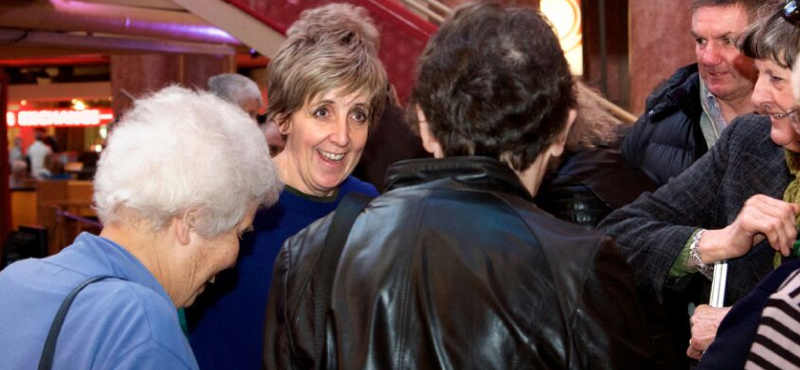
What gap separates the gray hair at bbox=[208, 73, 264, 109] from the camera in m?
6.43

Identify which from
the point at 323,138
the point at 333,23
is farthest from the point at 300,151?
the point at 333,23

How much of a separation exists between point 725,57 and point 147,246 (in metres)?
2.03

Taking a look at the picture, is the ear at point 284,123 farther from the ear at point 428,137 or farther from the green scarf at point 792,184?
the green scarf at point 792,184

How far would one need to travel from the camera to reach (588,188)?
2734mm

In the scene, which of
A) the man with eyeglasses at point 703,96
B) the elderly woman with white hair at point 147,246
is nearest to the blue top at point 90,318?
the elderly woman with white hair at point 147,246

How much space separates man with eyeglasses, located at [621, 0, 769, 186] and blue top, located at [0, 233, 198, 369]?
1.85 meters

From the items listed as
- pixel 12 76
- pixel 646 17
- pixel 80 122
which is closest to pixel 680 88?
pixel 646 17

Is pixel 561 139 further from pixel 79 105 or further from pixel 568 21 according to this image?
pixel 79 105

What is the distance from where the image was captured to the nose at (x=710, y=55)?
124 inches

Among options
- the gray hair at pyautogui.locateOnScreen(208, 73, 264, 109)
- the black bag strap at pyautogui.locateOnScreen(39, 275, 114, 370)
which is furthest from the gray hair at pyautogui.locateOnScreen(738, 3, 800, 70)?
the gray hair at pyautogui.locateOnScreen(208, 73, 264, 109)

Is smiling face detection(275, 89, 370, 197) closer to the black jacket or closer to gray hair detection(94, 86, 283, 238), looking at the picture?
gray hair detection(94, 86, 283, 238)

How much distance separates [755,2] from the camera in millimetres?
3199

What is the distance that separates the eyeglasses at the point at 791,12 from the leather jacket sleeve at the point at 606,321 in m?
0.77

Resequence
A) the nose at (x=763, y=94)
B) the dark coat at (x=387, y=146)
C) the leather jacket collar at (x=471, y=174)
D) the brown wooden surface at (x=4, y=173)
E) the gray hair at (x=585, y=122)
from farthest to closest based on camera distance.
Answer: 1. the brown wooden surface at (x=4, y=173)
2. the dark coat at (x=387, y=146)
3. the nose at (x=763, y=94)
4. the gray hair at (x=585, y=122)
5. the leather jacket collar at (x=471, y=174)
